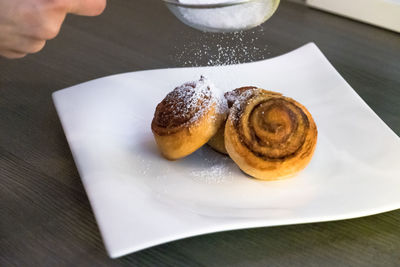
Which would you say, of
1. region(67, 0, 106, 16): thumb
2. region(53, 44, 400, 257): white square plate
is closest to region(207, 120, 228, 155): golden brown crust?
region(53, 44, 400, 257): white square plate

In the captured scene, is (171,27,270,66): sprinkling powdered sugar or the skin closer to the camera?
the skin

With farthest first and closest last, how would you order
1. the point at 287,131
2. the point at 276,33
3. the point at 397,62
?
the point at 276,33
the point at 397,62
the point at 287,131

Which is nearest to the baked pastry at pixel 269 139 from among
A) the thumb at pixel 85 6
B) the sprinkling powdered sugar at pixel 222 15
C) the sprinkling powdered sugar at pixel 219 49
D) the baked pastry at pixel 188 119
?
the baked pastry at pixel 188 119

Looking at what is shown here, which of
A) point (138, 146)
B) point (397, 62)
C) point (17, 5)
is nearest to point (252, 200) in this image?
point (138, 146)

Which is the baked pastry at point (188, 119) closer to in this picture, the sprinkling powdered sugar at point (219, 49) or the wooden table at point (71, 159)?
the wooden table at point (71, 159)

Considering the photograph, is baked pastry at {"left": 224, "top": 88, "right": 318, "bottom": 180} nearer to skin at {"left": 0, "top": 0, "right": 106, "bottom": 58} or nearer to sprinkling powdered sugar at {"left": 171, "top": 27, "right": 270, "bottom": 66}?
skin at {"left": 0, "top": 0, "right": 106, "bottom": 58}

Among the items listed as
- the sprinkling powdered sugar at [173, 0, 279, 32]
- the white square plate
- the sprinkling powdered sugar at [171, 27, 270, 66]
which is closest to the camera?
the white square plate

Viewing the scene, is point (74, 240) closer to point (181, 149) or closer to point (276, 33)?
point (181, 149)
